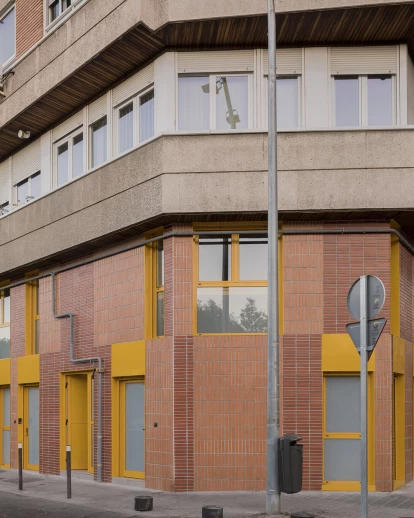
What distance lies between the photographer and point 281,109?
52.2ft

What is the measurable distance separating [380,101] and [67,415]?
969 cm

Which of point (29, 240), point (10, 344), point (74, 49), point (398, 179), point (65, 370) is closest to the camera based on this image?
point (398, 179)

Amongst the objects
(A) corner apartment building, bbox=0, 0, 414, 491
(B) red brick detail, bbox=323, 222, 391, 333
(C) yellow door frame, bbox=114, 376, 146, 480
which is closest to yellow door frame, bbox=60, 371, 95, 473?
(A) corner apartment building, bbox=0, 0, 414, 491

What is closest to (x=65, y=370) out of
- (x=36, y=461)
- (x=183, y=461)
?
(x=36, y=461)

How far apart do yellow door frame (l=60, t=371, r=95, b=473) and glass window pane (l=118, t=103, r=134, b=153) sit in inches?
195

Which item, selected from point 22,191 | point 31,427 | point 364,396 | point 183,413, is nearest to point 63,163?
point 22,191

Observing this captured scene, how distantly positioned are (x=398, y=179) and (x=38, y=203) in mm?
9086

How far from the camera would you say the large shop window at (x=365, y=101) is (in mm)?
15703

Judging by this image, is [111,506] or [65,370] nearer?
[111,506]

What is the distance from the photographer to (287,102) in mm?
15922

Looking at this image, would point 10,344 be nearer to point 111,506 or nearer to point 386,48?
point 111,506

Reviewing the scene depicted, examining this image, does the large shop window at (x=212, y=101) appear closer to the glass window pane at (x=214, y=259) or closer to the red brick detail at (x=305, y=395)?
the glass window pane at (x=214, y=259)

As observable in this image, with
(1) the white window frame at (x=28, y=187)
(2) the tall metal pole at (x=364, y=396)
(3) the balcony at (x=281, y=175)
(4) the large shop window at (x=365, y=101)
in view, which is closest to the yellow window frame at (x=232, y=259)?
(3) the balcony at (x=281, y=175)

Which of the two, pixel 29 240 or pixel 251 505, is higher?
pixel 29 240
